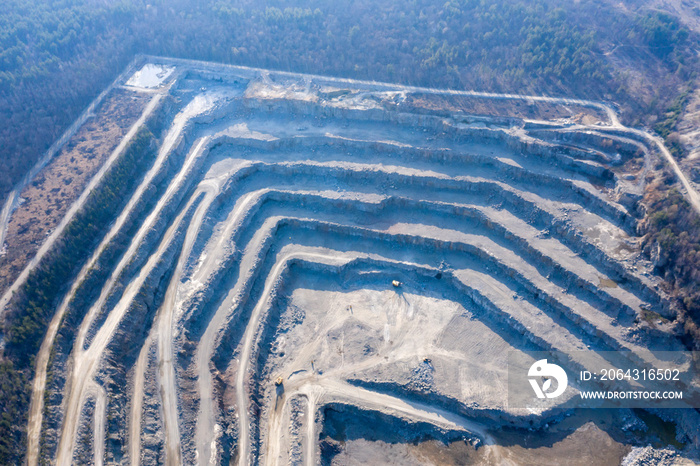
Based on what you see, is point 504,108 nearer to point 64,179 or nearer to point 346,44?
point 346,44

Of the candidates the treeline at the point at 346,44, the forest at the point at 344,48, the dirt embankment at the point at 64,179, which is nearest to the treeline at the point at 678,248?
the forest at the point at 344,48

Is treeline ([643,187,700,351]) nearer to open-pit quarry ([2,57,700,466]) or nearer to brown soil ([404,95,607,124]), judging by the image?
open-pit quarry ([2,57,700,466])

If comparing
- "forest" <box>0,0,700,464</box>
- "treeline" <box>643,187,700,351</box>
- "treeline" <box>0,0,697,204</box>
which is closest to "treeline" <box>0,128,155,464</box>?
"forest" <box>0,0,700,464</box>

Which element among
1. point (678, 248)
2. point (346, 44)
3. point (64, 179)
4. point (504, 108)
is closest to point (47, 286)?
point (64, 179)

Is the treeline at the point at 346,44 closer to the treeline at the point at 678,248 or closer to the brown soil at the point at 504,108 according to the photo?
the brown soil at the point at 504,108

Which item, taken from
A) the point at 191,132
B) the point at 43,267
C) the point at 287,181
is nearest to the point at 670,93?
the point at 287,181
